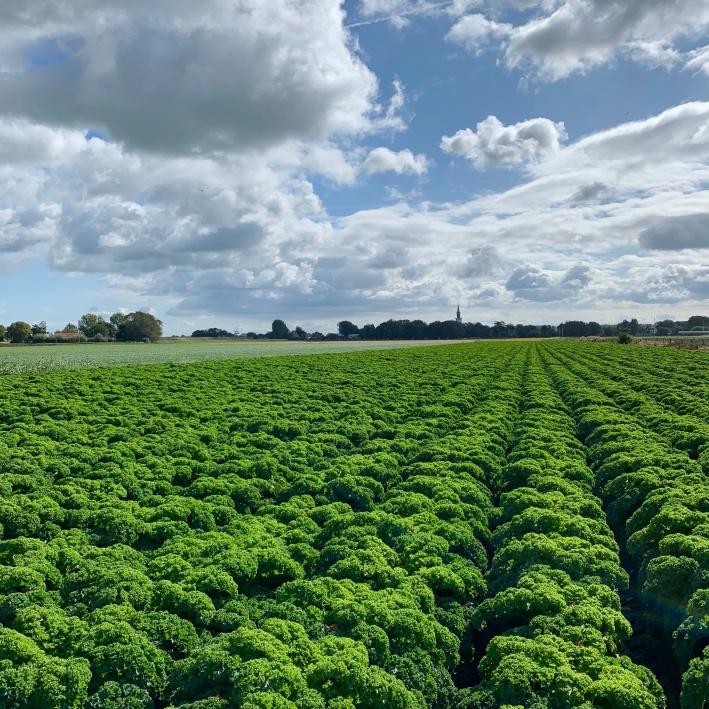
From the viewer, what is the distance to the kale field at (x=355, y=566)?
8336 mm

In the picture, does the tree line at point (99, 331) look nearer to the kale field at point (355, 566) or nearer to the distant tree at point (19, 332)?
the distant tree at point (19, 332)

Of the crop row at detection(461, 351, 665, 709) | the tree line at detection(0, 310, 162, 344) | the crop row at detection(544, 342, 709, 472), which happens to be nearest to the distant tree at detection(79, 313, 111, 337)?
the tree line at detection(0, 310, 162, 344)

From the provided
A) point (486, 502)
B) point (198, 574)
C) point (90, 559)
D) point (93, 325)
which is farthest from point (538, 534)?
point (93, 325)

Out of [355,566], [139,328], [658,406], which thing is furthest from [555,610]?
[139,328]

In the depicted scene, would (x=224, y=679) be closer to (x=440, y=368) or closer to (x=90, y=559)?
(x=90, y=559)

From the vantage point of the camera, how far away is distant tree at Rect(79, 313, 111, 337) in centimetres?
15780

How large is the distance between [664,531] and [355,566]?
6.56 m

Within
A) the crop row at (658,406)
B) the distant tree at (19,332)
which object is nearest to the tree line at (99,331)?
the distant tree at (19,332)

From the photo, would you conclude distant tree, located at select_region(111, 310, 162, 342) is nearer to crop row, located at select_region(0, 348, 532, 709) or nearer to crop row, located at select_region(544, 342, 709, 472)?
crop row, located at select_region(544, 342, 709, 472)

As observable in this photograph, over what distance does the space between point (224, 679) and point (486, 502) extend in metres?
8.71

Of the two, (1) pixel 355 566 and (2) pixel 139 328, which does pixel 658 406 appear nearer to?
(1) pixel 355 566

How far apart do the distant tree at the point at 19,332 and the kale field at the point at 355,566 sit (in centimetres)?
13714

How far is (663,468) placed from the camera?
56.9 feet

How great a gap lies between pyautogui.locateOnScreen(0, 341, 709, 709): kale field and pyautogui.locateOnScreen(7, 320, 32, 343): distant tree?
13714 centimetres
